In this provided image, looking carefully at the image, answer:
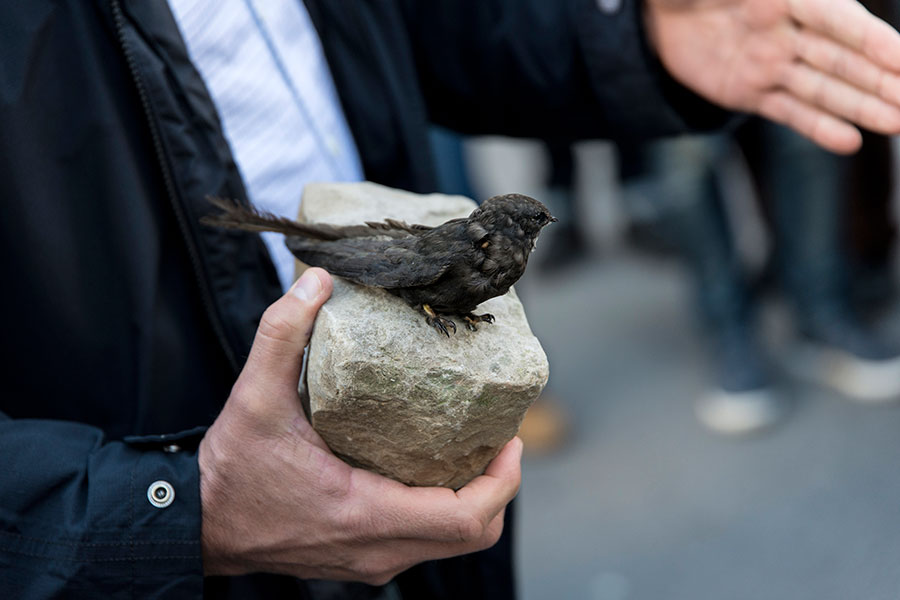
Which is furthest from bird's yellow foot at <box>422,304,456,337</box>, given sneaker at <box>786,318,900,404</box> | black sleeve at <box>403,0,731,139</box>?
sneaker at <box>786,318,900,404</box>

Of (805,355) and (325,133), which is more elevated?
(325,133)

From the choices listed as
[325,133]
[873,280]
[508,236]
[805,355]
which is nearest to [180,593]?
[508,236]

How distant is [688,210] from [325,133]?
330 cm

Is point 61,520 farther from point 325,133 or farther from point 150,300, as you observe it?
point 325,133

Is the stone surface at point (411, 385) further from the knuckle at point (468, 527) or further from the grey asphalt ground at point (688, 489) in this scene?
the grey asphalt ground at point (688, 489)

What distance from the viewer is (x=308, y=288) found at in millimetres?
1608

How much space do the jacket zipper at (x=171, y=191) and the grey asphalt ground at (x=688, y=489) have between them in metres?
2.59

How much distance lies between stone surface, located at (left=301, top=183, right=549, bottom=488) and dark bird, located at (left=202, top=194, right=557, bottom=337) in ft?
0.15

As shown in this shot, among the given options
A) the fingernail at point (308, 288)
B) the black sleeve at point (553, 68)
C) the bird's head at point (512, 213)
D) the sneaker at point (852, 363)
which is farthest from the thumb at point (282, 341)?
the sneaker at point (852, 363)

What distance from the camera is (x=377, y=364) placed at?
158cm

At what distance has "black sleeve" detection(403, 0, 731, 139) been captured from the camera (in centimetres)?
222

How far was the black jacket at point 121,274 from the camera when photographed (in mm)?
1569

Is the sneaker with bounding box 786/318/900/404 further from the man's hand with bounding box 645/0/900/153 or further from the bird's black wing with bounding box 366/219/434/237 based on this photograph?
the bird's black wing with bounding box 366/219/434/237

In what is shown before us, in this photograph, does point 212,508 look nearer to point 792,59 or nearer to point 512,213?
point 512,213
